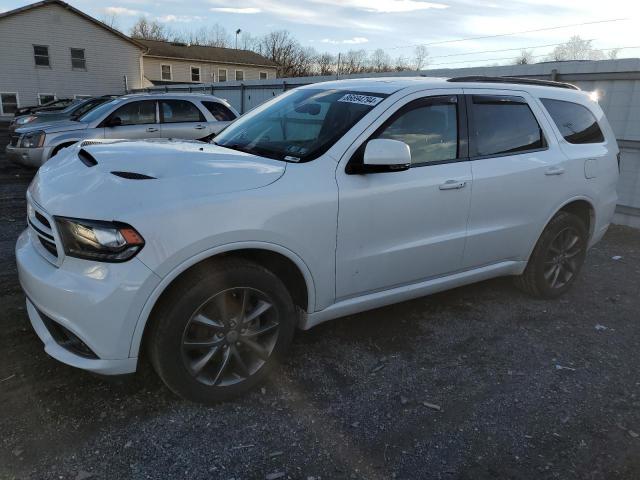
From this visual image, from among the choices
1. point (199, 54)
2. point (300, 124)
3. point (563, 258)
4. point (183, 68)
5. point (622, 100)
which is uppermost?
point (199, 54)

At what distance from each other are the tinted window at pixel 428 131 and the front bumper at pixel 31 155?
8.08m

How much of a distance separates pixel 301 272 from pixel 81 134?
25.3 ft

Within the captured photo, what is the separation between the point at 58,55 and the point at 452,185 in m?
33.2

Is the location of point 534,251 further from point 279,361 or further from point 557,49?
point 557,49

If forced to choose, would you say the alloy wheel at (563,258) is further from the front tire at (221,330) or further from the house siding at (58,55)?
the house siding at (58,55)

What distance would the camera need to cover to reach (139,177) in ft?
8.29

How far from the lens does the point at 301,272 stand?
2.89 meters

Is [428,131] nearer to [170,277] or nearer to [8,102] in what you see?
[170,277]

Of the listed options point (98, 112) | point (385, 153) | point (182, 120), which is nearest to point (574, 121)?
point (385, 153)

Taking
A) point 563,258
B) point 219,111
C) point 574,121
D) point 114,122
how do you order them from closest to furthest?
point 574,121 < point 563,258 < point 114,122 < point 219,111

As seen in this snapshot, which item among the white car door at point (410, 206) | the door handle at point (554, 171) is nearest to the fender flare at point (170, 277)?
the white car door at point (410, 206)

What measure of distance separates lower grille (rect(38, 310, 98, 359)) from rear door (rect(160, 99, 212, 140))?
698 cm

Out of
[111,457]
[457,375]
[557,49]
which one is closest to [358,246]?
[457,375]

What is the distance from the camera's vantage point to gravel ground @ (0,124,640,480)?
240 centimetres
